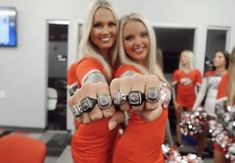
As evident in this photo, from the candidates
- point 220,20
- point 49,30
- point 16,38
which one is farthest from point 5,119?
point 220,20

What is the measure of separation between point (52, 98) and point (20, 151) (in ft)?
10.2

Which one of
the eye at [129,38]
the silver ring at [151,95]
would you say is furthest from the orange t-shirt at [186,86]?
the silver ring at [151,95]

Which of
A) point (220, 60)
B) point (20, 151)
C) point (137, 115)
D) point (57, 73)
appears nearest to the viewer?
point (137, 115)

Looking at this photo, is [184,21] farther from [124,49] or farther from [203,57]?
[124,49]

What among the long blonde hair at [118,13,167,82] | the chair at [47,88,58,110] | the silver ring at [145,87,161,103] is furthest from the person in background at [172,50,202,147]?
the silver ring at [145,87,161,103]

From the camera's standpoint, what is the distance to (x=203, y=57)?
4.28 meters

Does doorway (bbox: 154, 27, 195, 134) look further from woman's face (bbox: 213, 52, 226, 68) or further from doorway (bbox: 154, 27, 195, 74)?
woman's face (bbox: 213, 52, 226, 68)

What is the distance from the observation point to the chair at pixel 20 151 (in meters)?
1.52

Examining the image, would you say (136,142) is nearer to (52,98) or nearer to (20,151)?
(20,151)

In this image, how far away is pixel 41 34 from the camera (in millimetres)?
4355

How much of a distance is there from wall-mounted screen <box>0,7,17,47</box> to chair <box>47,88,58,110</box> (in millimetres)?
1010

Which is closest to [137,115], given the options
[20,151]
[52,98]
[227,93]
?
[20,151]

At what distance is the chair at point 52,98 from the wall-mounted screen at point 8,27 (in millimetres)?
1010

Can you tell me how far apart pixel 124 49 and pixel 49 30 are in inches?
153
